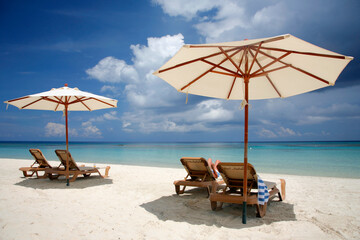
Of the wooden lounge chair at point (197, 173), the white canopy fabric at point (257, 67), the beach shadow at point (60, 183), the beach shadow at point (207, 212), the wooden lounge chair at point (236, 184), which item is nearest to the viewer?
the white canopy fabric at point (257, 67)

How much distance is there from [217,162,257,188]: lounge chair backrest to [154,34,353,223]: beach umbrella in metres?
0.41

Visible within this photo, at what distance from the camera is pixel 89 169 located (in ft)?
22.9

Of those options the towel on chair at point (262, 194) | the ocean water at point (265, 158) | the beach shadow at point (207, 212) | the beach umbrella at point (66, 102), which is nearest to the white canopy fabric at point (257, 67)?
the towel on chair at point (262, 194)

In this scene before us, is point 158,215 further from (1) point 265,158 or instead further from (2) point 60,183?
(1) point 265,158

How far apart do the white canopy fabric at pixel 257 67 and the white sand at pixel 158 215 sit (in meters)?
2.24

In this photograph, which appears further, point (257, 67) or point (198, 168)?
point (198, 168)

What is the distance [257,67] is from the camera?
457cm

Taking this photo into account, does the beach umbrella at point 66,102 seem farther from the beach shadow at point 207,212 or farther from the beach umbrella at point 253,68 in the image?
the beach shadow at point 207,212

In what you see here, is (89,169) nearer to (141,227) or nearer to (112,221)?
(112,221)

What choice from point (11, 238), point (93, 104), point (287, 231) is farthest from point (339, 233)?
point (93, 104)

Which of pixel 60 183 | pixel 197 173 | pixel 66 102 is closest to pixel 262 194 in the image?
pixel 197 173

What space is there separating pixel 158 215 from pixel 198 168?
1691 millimetres

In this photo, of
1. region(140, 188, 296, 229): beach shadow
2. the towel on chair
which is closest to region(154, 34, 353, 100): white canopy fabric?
the towel on chair

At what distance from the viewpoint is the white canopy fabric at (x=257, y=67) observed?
3.12 metres
